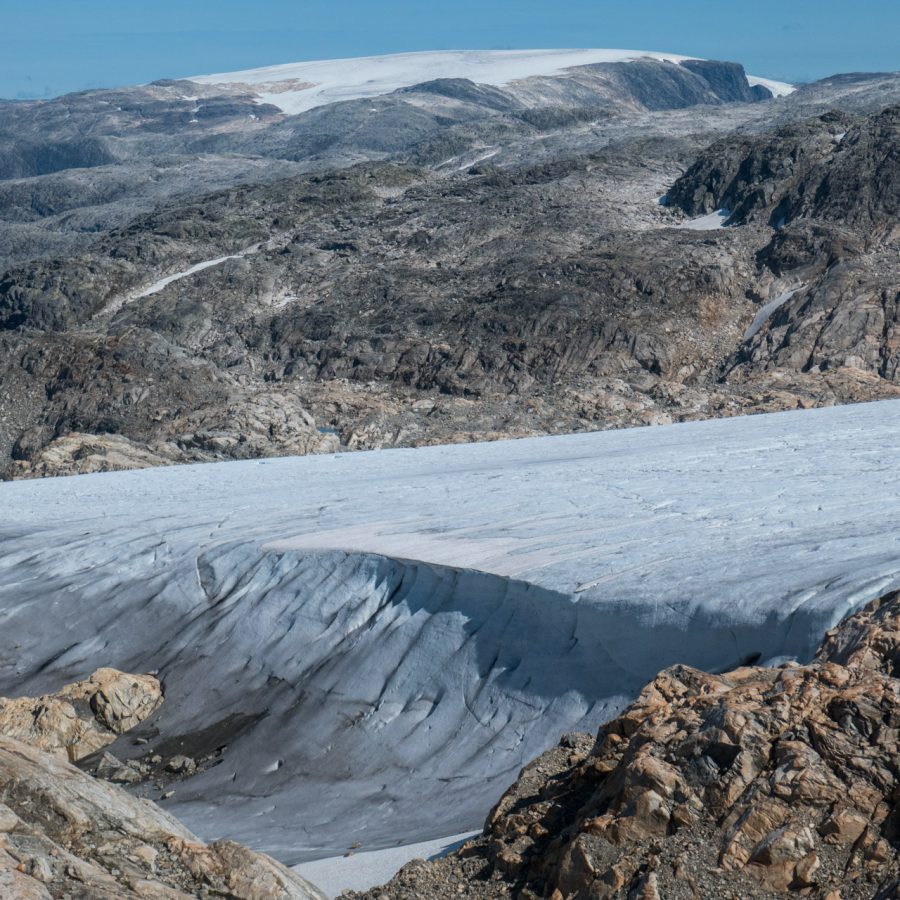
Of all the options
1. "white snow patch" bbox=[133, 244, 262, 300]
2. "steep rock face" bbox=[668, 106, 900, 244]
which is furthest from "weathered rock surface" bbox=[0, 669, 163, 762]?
"white snow patch" bbox=[133, 244, 262, 300]

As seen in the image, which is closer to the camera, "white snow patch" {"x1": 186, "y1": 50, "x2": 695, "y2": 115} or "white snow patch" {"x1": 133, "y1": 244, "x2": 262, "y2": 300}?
"white snow patch" {"x1": 133, "y1": 244, "x2": 262, "y2": 300}

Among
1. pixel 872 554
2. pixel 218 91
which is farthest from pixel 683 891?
pixel 218 91

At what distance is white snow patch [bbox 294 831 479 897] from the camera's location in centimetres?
505

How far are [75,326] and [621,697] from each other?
26886 millimetres

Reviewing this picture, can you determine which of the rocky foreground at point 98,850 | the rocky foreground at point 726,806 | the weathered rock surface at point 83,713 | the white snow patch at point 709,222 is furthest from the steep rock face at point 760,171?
the rocky foreground at point 98,850

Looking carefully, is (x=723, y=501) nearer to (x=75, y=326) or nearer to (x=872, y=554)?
(x=872, y=554)

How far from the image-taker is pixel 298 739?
7598mm

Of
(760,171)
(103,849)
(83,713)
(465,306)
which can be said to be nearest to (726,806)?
(103,849)

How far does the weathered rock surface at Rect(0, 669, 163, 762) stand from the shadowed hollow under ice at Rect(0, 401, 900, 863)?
0.23m

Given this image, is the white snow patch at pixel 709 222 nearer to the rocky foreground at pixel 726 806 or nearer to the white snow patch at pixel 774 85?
the rocky foreground at pixel 726 806

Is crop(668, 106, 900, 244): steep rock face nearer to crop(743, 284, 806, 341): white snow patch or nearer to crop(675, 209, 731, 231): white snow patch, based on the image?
crop(675, 209, 731, 231): white snow patch

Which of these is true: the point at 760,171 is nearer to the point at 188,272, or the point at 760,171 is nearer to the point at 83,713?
the point at 188,272

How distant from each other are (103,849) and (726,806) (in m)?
2.11

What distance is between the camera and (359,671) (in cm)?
788
